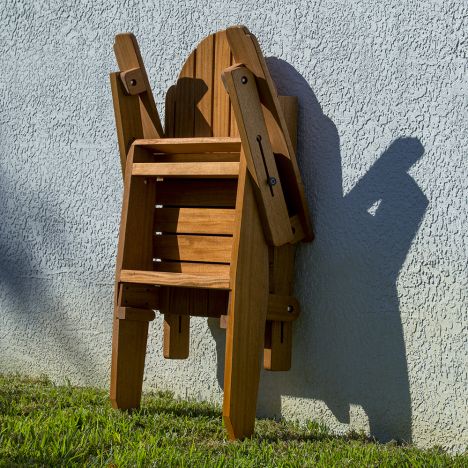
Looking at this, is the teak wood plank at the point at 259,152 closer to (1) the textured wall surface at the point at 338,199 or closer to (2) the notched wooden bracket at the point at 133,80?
(1) the textured wall surface at the point at 338,199

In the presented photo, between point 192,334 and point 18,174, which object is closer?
point 192,334

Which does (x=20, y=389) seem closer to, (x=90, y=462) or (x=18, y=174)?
(x=18, y=174)

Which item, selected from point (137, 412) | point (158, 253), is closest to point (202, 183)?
point (158, 253)

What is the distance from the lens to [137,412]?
383cm

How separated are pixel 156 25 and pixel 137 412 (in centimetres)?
166

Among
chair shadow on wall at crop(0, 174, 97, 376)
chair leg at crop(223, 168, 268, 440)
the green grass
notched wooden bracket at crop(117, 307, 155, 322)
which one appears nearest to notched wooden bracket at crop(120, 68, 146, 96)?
chair leg at crop(223, 168, 268, 440)

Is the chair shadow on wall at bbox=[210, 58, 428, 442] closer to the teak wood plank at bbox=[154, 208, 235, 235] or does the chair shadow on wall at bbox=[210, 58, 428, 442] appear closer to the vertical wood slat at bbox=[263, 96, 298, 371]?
the vertical wood slat at bbox=[263, 96, 298, 371]

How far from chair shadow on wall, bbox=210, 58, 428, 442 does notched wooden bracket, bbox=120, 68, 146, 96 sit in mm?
513

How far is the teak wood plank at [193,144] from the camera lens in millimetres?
3592

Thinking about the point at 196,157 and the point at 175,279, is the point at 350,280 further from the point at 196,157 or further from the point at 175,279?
the point at 196,157

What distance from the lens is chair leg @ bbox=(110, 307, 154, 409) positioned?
3793 mm

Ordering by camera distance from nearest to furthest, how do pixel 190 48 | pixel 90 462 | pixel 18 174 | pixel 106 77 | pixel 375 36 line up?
pixel 90 462 < pixel 375 36 < pixel 190 48 < pixel 106 77 < pixel 18 174

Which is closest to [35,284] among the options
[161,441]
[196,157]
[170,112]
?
[170,112]

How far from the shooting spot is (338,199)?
3.69 meters
